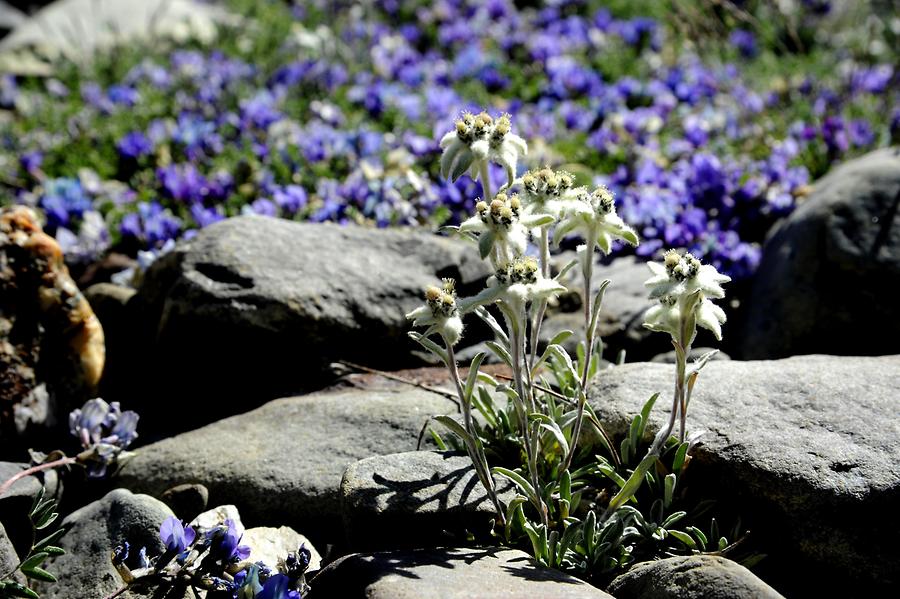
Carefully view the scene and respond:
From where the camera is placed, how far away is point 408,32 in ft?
32.1

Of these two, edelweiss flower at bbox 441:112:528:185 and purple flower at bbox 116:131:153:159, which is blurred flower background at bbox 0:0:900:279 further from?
edelweiss flower at bbox 441:112:528:185

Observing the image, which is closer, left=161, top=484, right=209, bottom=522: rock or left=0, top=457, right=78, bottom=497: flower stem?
left=0, top=457, right=78, bottom=497: flower stem

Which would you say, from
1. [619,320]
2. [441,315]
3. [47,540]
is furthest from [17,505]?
[619,320]

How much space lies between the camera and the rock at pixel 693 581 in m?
2.91

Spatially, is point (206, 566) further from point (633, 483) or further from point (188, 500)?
point (633, 483)

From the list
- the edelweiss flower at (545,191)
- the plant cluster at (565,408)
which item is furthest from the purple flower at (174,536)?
the edelweiss flower at (545,191)

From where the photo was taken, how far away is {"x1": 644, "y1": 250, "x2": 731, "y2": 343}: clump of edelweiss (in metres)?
3.04

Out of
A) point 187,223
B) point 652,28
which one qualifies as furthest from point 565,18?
point 187,223

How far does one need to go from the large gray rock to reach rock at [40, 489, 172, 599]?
5.72ft

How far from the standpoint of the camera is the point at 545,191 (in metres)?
3.16

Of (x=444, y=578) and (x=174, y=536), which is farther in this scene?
(x=174, y=536)

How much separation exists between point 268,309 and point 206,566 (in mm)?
1476

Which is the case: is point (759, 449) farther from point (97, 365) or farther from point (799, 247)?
point (97, 365)

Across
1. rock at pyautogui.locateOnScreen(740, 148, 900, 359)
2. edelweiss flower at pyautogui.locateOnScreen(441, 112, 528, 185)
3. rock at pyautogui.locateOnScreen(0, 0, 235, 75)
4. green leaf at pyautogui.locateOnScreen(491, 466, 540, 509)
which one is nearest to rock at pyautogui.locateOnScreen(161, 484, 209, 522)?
green leaf at pyautogui.locateOnScreen(491, 466, 540, 509)
